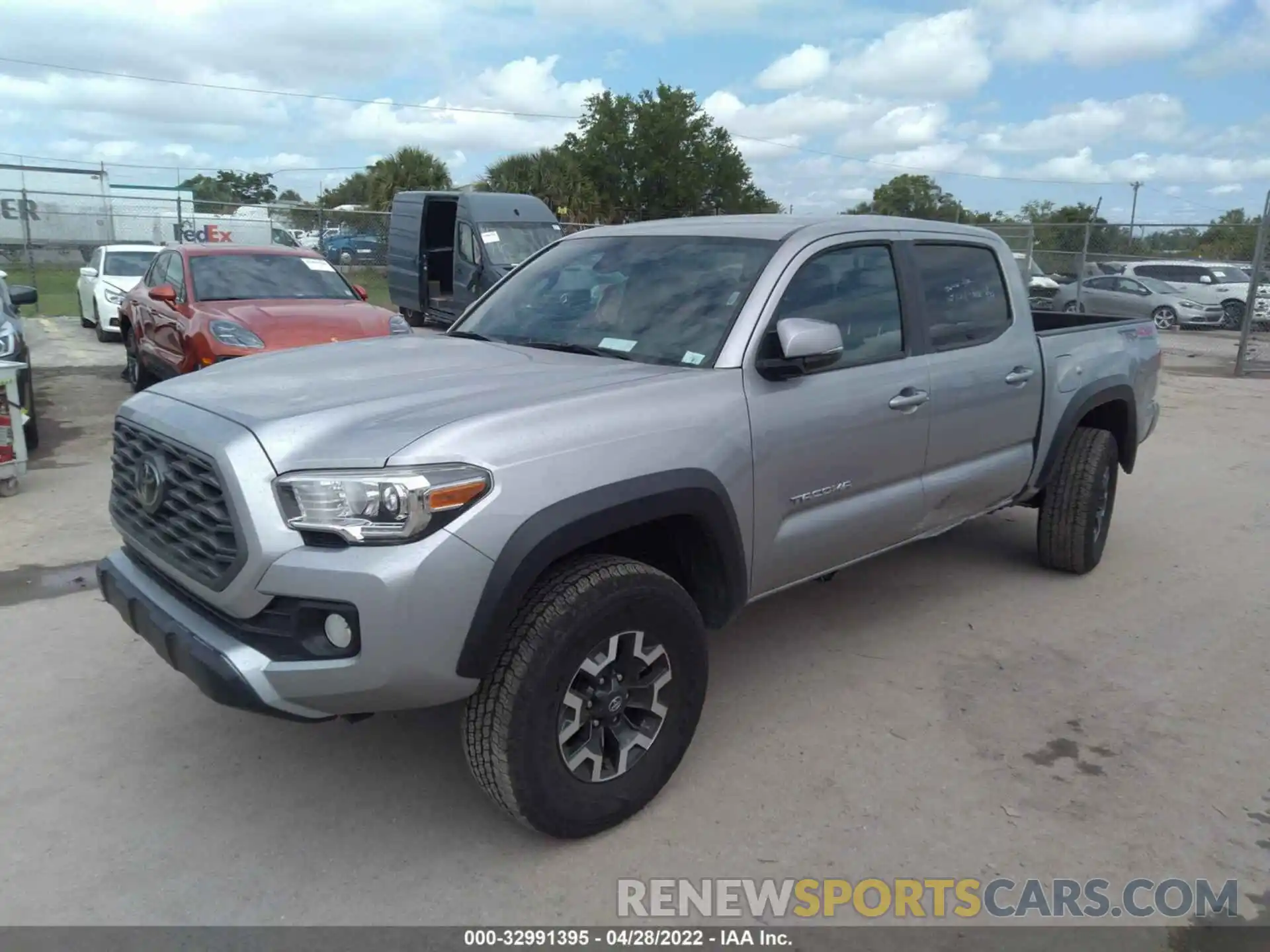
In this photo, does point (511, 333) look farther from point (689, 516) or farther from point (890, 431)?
point (890, 431)

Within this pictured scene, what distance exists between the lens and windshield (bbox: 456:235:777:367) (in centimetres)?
359

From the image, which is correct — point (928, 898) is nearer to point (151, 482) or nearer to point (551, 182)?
point (151, 482)

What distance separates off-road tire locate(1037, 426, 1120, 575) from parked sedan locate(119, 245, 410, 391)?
207 inches

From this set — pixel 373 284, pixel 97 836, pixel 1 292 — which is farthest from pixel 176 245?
pixel 373 284

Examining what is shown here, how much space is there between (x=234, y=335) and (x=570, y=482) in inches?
243

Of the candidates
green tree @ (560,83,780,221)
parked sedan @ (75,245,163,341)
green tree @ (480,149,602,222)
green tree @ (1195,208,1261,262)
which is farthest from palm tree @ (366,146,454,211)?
green tree @ (1195,208,1261,262)

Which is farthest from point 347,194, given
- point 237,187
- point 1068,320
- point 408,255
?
point 1068,320

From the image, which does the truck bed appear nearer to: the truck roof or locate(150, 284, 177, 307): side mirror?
the truck roof

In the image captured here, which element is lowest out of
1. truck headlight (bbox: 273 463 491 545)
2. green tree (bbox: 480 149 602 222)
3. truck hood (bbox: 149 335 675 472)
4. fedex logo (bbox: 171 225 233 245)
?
truck headlight (bbox: 273 463 491 545)

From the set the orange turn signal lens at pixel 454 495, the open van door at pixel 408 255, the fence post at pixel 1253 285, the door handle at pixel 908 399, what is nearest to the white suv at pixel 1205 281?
the fence post at pixel 1253 285

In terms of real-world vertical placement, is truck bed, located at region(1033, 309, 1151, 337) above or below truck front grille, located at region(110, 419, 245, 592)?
above

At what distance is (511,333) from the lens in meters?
4.10

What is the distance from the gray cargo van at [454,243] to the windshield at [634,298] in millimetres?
10057

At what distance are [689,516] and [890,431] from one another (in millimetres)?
1121
